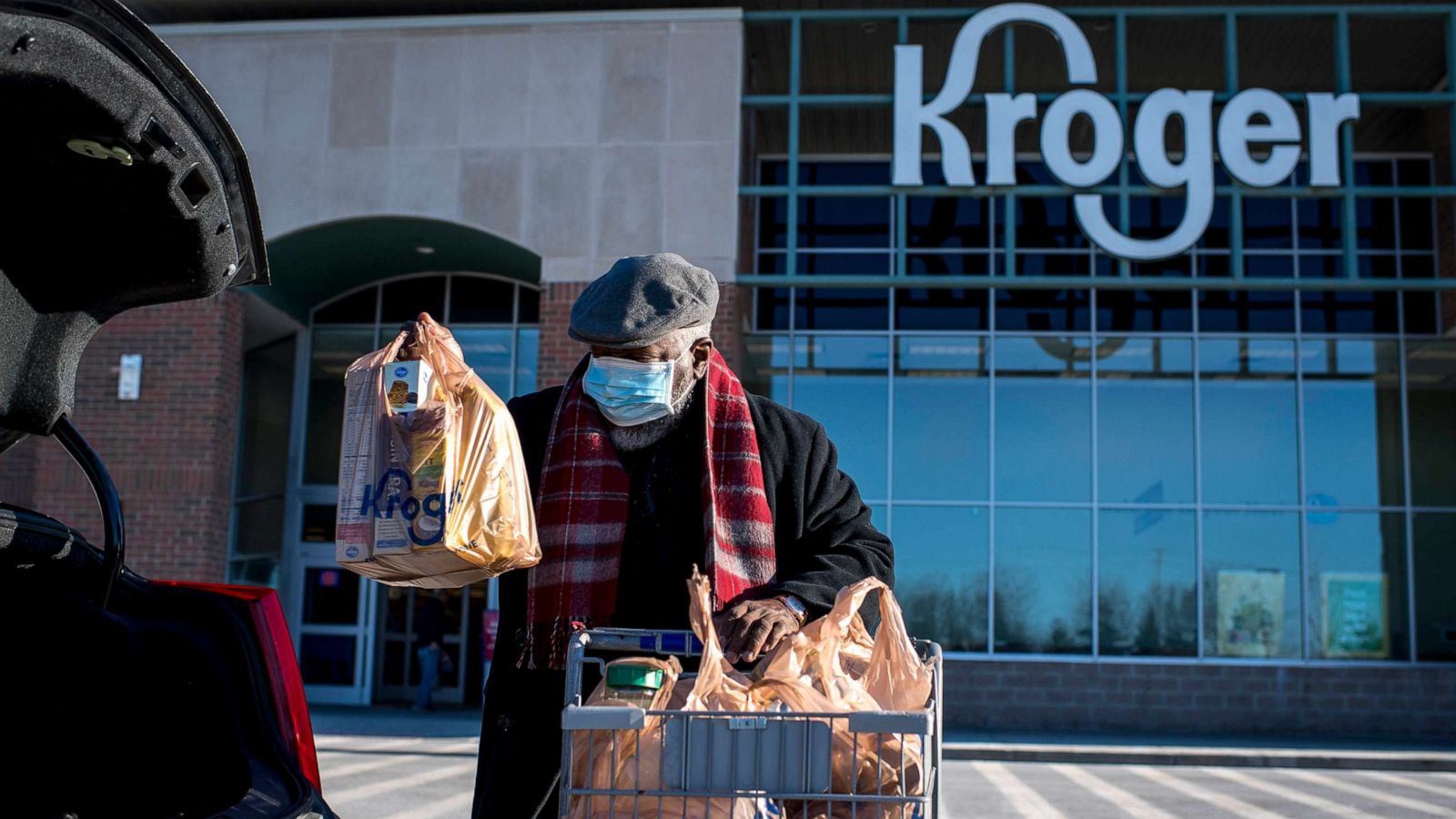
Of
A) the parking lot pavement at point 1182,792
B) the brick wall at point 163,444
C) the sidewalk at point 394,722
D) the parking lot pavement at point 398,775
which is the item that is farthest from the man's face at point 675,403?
the brick wall at point 163,444

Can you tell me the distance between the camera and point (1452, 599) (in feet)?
54.0

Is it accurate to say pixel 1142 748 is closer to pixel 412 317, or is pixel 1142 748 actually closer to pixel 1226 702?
pixel 1226 702

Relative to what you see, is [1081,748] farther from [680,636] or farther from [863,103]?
[680,636]

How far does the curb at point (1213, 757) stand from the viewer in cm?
1329

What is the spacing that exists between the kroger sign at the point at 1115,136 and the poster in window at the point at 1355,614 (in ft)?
16.5

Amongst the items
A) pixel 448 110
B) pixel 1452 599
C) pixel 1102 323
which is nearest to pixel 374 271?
pixel 448 110

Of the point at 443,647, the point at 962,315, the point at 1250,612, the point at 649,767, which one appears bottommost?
the point at 443,647

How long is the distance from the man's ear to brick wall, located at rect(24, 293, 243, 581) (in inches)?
503

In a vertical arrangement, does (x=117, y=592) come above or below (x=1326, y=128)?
below

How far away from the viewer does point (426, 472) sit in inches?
97.0

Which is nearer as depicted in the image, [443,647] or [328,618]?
[443,647]

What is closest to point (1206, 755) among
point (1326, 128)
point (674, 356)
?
point (1326, 128)

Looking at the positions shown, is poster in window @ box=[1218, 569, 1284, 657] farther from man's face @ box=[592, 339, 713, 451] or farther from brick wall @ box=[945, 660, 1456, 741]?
man's face @ box=[592, 339, 713, 451]

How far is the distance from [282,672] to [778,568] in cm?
110
